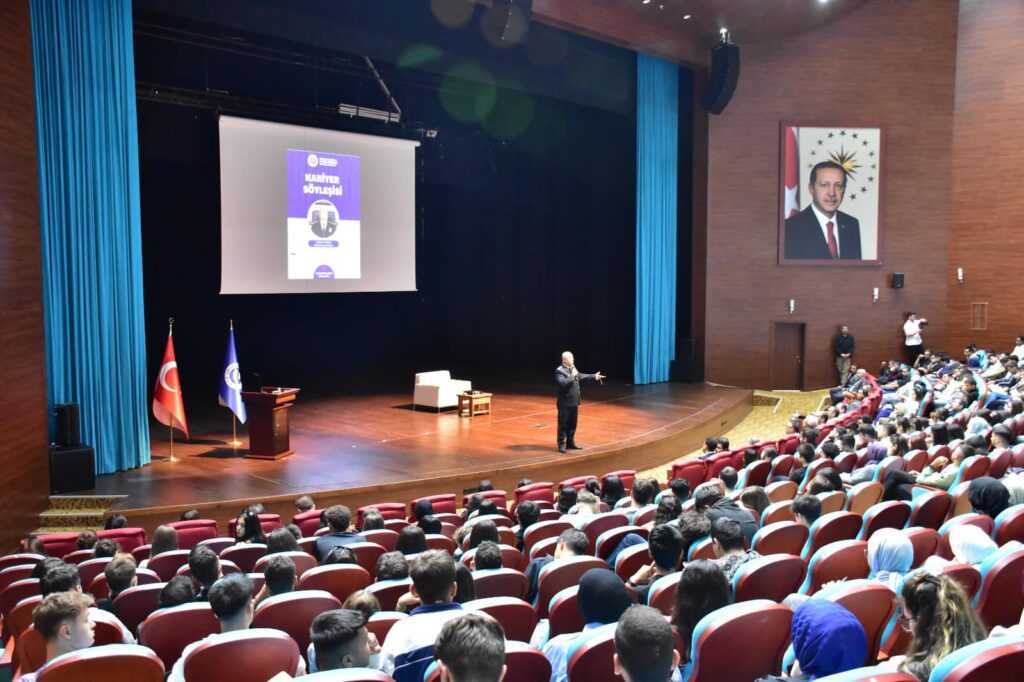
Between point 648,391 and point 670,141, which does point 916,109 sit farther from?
point 648,391

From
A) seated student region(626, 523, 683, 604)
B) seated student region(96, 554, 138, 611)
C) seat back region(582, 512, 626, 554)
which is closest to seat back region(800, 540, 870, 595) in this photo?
seated student region(626, 523, 683, 604)

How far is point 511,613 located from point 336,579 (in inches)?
48.7

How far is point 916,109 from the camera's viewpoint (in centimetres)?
1591

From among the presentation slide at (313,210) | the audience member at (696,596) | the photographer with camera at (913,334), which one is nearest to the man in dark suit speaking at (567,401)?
the presentation slide at (313,210)

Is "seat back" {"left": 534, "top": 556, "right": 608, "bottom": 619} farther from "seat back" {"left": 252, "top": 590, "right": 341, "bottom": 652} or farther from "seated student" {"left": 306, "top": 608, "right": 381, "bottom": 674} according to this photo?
"seated student" {"left": 306, "top": 608, "right": 381, "bottom": 674}

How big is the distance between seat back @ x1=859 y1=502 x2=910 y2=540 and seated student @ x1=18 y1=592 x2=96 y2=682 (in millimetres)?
3607

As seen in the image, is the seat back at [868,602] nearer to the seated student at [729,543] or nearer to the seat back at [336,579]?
the seated student at [729,543]

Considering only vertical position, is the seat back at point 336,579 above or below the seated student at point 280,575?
below

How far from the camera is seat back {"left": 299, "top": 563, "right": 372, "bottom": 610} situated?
12.6 feet

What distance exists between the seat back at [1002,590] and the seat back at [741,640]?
1.10 m

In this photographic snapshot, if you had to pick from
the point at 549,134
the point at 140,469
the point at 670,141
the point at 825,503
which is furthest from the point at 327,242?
the point at 825,503

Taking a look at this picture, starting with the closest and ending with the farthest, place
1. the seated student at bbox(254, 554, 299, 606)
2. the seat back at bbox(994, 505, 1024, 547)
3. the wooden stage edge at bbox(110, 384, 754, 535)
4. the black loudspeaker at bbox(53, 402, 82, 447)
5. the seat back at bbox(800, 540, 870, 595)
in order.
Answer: the seated student at bbox(254, 554, 299, 606), the seat back at bbox(800, 540, 870, 595), the seat back at bbox(994, 505, 1024, 547), the wooden stage edge at bbox(110, 384, 754, 535), the black loudspeaker at bbox(53, 402, 82, 447)

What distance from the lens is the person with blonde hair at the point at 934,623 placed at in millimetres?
2285

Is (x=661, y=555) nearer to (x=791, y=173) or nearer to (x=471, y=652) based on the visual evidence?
(x=471, y=652)
